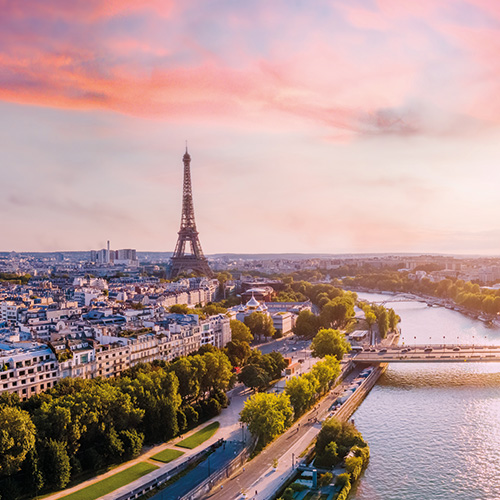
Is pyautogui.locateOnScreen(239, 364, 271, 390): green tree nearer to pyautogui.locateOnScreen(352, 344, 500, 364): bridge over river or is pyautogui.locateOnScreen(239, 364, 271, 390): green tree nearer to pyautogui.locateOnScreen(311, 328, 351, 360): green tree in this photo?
pyautogui.locateOnScreen(311, 328, 351, 360): green tree

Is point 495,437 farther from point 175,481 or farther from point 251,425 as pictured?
point 175,481

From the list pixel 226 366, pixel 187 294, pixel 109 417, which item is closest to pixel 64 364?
pixel 109 417

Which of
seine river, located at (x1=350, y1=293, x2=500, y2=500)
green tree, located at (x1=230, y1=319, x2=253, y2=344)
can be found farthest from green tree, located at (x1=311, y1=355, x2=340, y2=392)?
green tree, located at (x1=230, y1=319, x2=253, y2=344)

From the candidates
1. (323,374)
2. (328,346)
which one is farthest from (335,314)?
(323,374)

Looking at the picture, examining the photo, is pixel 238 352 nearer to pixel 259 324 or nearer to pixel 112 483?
pixel 259 324

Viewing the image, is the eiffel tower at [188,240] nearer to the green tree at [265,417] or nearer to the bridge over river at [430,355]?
the bridge over river at [430,355]

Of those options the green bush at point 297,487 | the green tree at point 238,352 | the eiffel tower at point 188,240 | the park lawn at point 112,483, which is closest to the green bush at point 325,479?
the green bush at point 297,487
